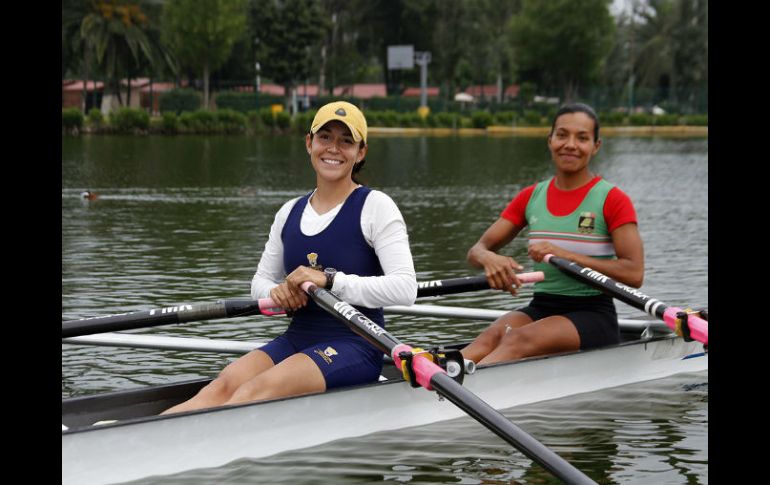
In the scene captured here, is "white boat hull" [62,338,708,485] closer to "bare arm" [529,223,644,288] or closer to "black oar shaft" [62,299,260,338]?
"bare arm" [529,223,644,288]

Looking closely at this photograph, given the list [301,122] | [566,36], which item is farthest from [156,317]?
[566,36]

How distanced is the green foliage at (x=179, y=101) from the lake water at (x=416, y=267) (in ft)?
104

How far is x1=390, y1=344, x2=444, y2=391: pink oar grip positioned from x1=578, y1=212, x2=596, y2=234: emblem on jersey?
220cm

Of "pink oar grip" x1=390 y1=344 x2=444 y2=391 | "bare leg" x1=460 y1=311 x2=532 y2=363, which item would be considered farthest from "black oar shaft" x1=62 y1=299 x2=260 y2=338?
"bare leg" x1=460 y1=311 x2=532 y2=363

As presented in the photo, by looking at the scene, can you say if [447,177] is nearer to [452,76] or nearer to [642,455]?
[642,455]

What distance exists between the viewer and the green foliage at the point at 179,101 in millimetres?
69438

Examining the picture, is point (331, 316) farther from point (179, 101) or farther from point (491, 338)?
point (179, 101)

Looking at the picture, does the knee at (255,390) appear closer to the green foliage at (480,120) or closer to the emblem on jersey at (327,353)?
the emblem on jersey at (327,353)

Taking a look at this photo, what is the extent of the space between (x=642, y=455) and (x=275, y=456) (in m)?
2.36

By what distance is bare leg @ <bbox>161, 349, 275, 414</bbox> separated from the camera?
610 cm

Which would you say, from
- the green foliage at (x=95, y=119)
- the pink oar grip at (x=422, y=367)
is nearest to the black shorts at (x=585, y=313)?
the pink oar grip at (x=422, y=367)

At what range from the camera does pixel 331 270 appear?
20.5ft
